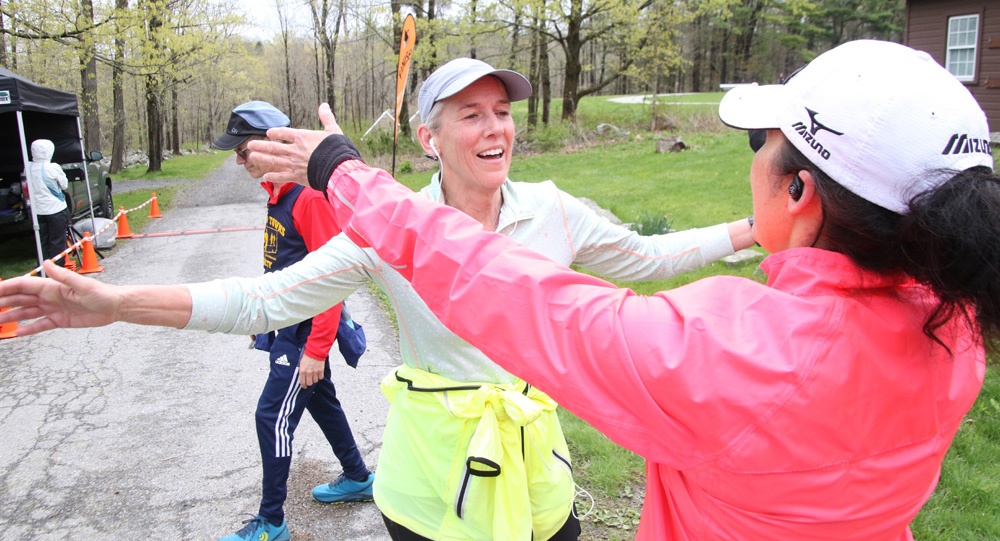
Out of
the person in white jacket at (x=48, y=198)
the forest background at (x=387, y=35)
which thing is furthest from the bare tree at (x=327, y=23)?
the person in white jacket at (x=48, y=198)

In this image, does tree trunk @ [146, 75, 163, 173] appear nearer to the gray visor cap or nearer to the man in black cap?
the man in black cap

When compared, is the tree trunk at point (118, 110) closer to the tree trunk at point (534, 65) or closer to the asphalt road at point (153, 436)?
the tree trunk at point (534, 65)

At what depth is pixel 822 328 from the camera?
0.93 m

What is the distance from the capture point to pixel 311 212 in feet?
10.8

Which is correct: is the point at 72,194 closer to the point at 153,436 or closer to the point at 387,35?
the point at 153,436

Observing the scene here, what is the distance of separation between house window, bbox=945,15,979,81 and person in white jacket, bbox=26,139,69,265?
1845 cm

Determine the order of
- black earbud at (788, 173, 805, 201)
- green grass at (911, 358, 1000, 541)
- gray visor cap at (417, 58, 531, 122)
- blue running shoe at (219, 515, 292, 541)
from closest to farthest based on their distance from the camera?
black earbud at (788, 173, 805, 201), gray visor cap at (417, 58, 531, 122), green grass at (911, 358, 1000, 541), blue running shoe at (219, 515, 292, 541)

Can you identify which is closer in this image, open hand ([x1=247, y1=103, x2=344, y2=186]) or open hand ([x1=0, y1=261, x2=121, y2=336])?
open hand ([x1=0, y1=261, x2=121, y2=336])

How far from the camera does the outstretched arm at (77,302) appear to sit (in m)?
1.25

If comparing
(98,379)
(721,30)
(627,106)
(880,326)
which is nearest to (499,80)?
(880,326)

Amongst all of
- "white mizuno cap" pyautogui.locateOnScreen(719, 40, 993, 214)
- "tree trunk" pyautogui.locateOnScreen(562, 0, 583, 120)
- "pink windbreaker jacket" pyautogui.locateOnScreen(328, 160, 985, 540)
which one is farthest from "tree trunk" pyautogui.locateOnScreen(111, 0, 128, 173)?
"white mizuno cap" pyautogui.locateOnScreen(719, 40, 993, 214)

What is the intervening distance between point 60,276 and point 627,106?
95.8 feet

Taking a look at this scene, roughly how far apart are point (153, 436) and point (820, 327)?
454cm

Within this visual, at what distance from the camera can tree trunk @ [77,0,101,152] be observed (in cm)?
1541
